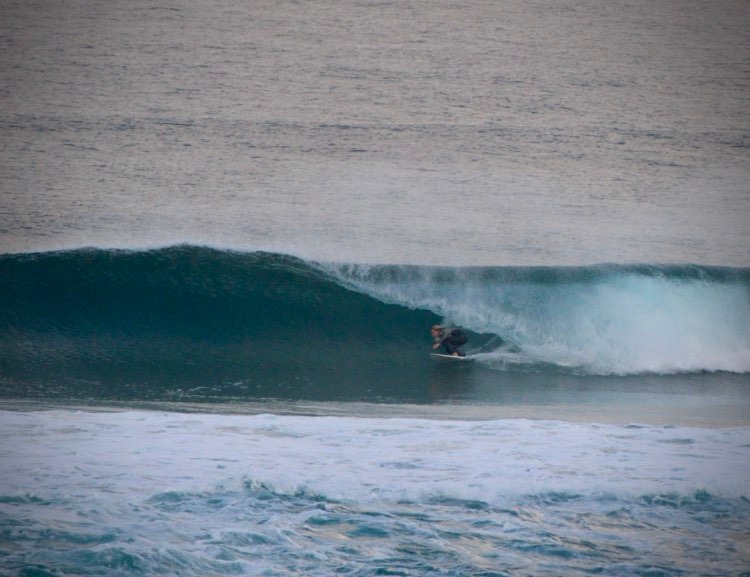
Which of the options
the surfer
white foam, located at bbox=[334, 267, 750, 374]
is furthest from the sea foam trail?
white foam, located at bbox=[334, 267, 750, 374]

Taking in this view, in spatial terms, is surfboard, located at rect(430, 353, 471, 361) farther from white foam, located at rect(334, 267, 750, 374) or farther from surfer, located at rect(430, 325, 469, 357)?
white foam, located at rect(334, 267, 750, 374)

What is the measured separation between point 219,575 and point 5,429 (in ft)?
7.64

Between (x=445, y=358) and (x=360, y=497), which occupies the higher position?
A: (x=445, y=358)

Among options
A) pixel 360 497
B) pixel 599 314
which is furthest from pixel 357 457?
pixel 599 314

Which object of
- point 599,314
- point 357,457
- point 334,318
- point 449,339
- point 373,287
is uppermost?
point 373,287

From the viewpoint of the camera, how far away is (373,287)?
31.2ft

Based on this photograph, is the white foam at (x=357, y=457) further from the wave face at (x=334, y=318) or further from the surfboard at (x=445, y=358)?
the surfboard at (x=445, y=358)

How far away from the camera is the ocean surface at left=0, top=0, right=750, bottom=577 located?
386 cm

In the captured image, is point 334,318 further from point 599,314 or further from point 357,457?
point 357,457

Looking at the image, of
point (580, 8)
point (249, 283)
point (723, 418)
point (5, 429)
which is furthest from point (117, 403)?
point (580, 8)

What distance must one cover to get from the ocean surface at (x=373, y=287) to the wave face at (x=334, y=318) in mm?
44

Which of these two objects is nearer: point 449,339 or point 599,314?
point 449,339

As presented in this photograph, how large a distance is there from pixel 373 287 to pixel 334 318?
80 cm

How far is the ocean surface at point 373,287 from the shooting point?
3.86 metres
